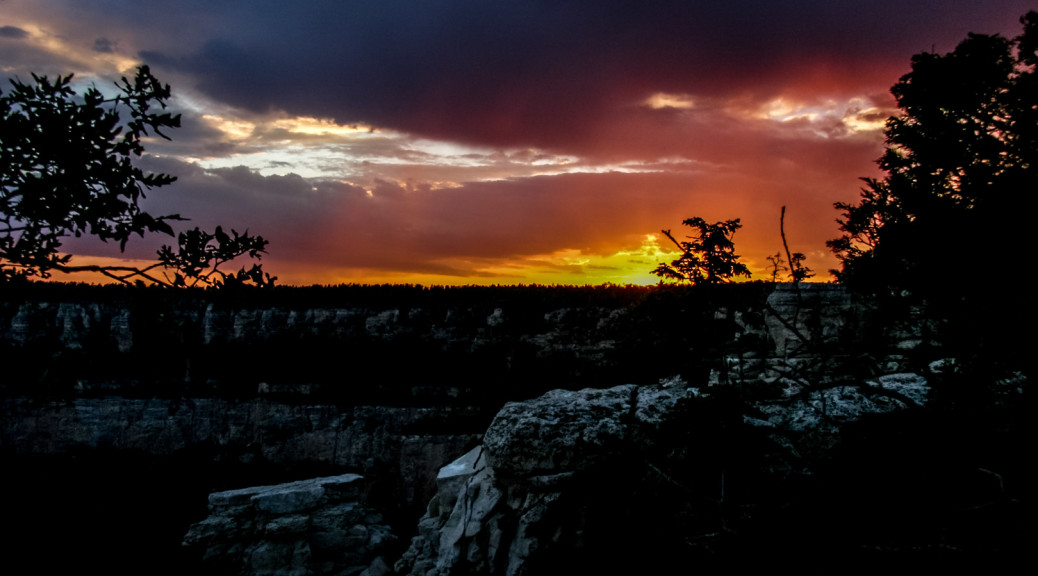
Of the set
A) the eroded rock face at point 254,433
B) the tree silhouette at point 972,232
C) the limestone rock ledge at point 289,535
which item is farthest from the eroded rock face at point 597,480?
the eroded rock face at point 254,433

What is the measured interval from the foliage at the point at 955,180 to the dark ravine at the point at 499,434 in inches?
40.5

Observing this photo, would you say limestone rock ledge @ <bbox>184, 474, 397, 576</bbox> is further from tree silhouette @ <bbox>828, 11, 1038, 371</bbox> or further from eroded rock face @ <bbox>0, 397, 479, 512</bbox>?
tree silhouette @ <bbox>828, 11, 1038, 371</bbox>

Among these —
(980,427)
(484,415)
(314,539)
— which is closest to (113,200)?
(980,427)

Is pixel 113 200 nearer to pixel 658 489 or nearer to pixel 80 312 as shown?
pixel 658 489

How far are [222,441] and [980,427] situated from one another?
18.1 metres

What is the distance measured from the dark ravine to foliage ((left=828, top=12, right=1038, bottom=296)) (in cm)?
103

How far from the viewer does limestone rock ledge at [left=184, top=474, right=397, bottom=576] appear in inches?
404

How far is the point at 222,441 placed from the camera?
53.5ft

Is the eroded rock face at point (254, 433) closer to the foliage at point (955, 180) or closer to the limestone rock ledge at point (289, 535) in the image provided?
the limestone rock ledge at point (289, 535)

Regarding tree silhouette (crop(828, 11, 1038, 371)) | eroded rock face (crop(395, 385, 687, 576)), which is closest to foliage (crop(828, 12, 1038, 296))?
tree silhouette (crop(828, 11, 1038, 371))

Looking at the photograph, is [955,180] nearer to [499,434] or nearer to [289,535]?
[499,434]

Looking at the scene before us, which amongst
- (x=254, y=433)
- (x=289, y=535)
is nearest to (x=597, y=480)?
(x=289, y=535)

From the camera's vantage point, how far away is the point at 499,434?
7305mm

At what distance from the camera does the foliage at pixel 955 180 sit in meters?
5.14
